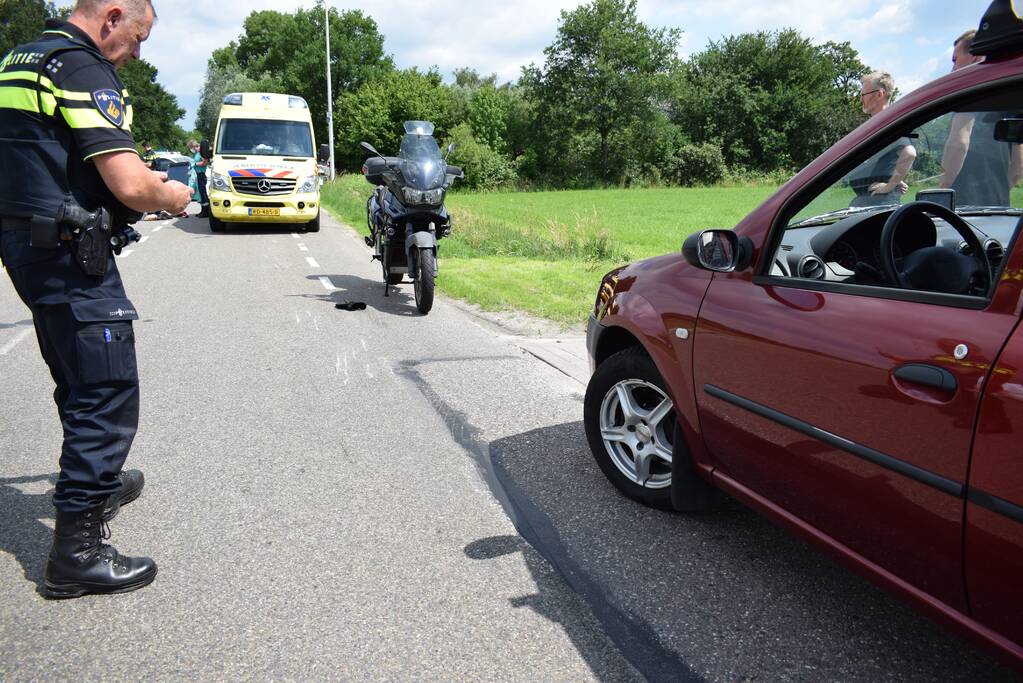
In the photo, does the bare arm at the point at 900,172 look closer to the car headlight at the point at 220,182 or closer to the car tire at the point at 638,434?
the car tire at the point at 638,434

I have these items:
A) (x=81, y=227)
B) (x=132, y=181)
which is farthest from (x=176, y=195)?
(x=81, y=227)

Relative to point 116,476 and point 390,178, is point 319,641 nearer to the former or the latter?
point 116,476

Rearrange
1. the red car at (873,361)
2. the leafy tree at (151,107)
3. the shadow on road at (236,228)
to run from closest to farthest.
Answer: the red car at (873,361) → the shadow on road at (236,228) → the leafy tree at (151,107)

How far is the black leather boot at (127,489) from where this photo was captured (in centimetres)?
343

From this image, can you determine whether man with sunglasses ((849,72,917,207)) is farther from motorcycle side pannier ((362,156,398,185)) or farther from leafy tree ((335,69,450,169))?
leafy tree ((335,69,450,169))

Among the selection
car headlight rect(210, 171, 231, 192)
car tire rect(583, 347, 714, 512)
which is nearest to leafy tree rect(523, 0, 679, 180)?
car headlight rect(210, 171, 231, 192)

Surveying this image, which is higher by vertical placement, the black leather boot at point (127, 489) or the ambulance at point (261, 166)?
the ambulance at point (261, 166)

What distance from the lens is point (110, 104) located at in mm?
2578

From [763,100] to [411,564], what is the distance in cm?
6838

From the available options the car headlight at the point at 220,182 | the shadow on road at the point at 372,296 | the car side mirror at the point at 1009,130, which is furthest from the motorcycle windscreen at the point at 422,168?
the car headlight at the point at 220,182

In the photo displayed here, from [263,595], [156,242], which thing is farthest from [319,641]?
[156,242]

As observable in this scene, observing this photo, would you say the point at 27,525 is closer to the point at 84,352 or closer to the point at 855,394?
the point at 84,352

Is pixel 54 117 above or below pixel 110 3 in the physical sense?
below

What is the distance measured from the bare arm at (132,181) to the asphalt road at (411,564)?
136cm
